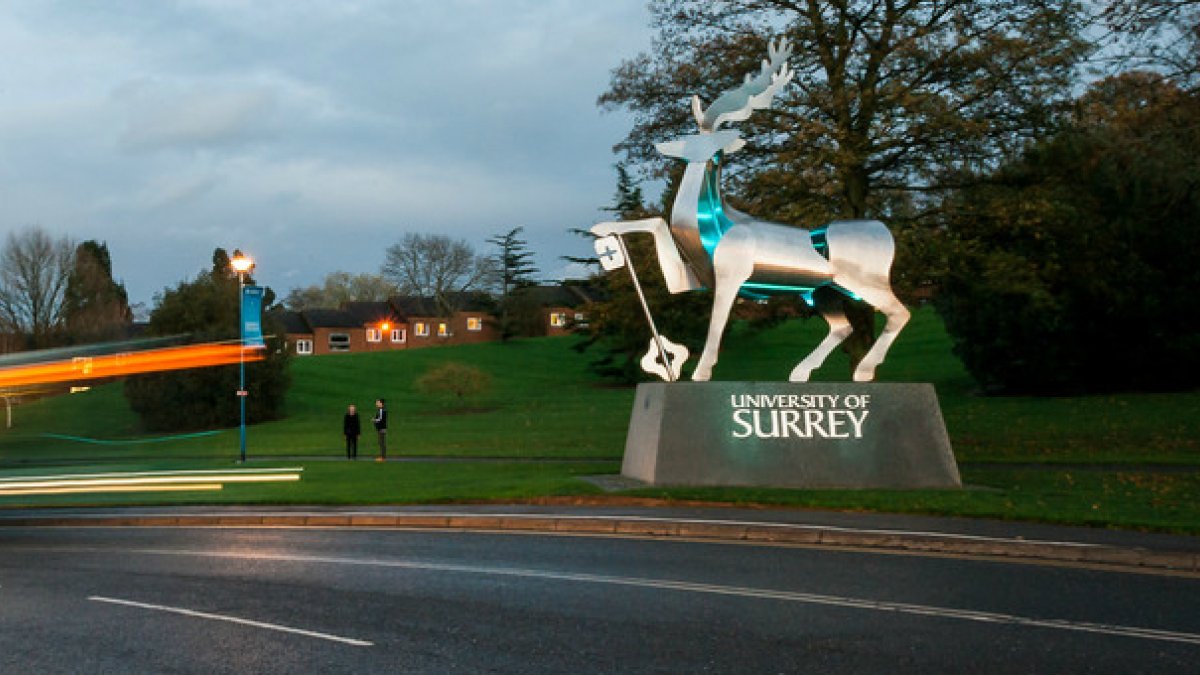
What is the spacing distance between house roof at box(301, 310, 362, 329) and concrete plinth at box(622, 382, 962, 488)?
10202cm

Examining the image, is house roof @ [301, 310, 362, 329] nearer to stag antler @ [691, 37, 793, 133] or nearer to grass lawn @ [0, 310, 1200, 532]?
grass lawn @ [0, 310, 1200, 532]

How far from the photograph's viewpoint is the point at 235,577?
12.1m

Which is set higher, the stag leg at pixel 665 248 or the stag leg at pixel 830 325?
the stag leg at pixel 665 248

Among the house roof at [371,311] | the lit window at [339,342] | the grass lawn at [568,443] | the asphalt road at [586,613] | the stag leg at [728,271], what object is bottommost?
the grass lawn at [568,443]

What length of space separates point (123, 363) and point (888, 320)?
90.5 ft

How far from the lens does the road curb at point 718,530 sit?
12281 mm

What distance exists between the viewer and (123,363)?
38406 mm

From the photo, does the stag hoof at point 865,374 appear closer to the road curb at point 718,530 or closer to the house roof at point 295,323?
the road curb at point 718,530

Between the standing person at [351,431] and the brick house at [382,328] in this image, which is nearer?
the standing person at [351,431]

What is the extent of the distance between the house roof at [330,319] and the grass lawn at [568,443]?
2464 centimetres

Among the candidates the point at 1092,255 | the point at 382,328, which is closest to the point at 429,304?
the point at 382,328

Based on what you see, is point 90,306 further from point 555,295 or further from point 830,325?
point 830,325

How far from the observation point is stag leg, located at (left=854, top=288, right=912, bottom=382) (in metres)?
19.6

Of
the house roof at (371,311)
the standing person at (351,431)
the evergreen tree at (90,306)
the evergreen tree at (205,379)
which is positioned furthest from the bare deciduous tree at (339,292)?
the standing person at (351,431)
